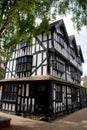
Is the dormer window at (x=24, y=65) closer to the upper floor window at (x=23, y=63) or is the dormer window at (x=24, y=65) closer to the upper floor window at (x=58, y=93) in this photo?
the upper floor window at (x=23, y=63)

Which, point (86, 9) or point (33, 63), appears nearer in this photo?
point (86, 9)

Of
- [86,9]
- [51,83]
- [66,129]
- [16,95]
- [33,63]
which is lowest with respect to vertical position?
[66,129]

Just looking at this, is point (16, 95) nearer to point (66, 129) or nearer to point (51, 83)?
point (51, 83)

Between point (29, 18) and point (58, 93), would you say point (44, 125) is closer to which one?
point (58, 93)

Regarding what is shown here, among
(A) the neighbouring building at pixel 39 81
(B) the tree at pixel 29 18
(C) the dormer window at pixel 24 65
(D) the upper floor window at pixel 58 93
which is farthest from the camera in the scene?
(C) the dormer window at pixel 24 65

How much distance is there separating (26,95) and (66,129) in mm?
5611

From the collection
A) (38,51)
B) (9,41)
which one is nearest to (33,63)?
(38,51)

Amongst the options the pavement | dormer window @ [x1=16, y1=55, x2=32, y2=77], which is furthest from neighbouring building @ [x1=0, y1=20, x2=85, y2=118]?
the pavement

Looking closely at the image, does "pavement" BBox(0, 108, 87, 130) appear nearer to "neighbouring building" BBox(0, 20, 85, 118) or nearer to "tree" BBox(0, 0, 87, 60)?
"neighbouring building" BBox(0, 20, 85, 118)

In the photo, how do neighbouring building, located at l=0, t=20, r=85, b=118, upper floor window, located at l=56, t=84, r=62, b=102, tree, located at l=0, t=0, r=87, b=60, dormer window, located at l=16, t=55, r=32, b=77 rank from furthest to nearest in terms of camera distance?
dormer window, located at l=16, t=55, r=32, b=77 → upper floor window, located at l=56, t=84, r=62, b=102 → neighbouring building, located at l=0, t=20, r=85, b=118 → tree, located at l=0, t=0, r=87, b=60

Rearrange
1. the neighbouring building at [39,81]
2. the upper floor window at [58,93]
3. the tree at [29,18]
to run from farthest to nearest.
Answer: the upper floor window at [58,93], the neighbouring building at [39,81], the tree at [29,18]

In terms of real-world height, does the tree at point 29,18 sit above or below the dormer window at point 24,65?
above

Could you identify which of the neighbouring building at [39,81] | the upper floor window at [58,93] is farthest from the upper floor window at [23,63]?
the upper floor window at [58,93]

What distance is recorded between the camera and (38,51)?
598 inches
